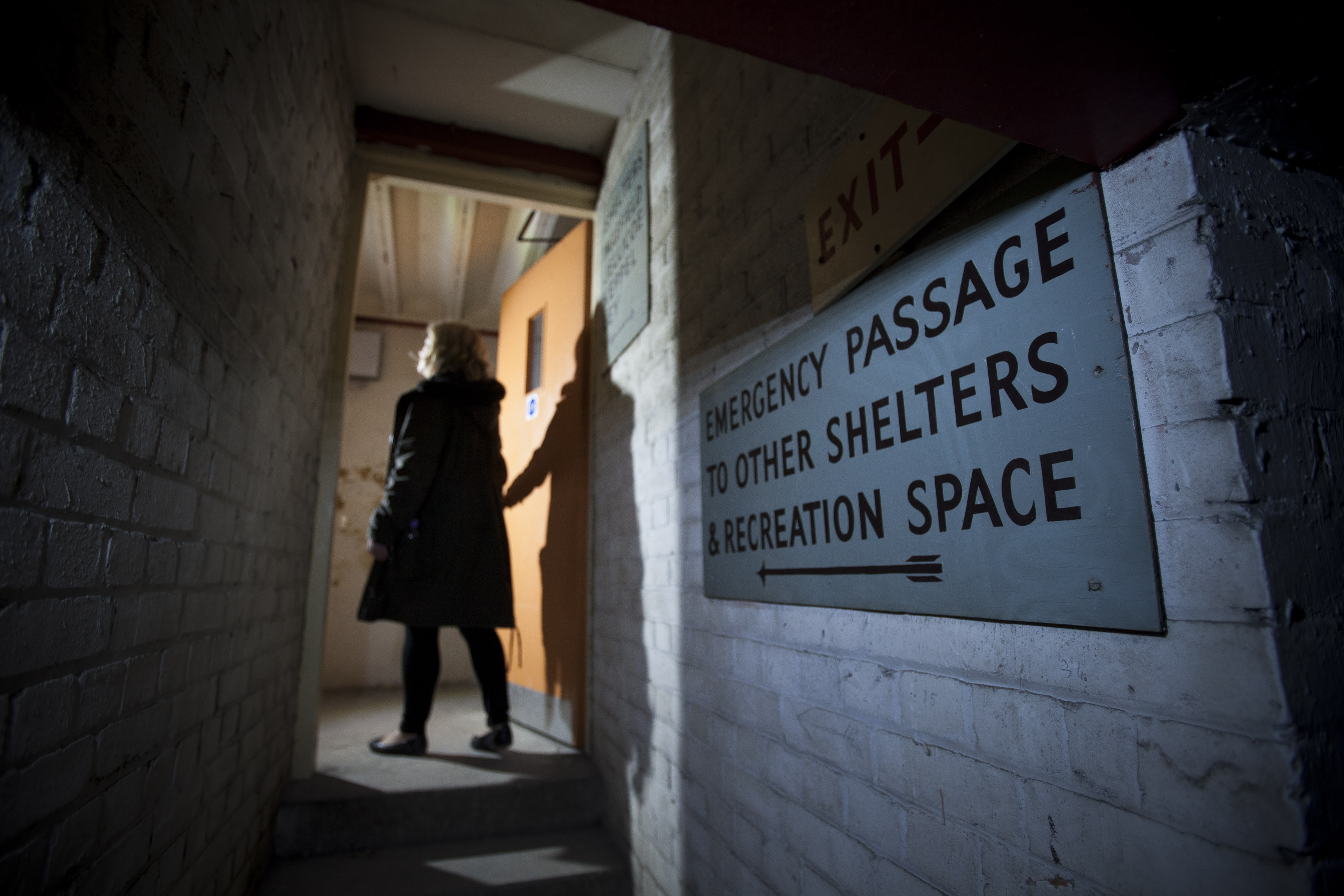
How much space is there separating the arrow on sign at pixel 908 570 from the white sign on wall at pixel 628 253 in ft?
3.91

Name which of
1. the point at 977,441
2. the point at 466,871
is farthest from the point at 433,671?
the point at 977,441

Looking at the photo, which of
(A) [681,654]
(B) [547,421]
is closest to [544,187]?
(B) [547,421]

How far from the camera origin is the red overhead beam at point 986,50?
0.46 metres

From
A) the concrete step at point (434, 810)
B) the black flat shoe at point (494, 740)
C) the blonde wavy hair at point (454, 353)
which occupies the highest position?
the blonde wavy hair at point (454, 353)

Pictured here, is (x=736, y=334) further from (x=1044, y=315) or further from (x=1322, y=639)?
(x=1322, y=639)

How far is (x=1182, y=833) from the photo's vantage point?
52cm

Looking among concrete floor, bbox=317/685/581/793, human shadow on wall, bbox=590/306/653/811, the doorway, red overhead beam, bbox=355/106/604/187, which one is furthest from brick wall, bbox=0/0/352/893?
human shadow on wall, bbox=590/306/653/811

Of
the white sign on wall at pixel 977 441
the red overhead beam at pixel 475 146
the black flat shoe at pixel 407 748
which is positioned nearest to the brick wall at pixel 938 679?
the white sign on wall at pixel 977 441

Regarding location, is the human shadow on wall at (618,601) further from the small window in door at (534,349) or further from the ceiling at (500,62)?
the ceiling at (500,62)

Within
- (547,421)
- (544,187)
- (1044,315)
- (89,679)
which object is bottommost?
(89,679)

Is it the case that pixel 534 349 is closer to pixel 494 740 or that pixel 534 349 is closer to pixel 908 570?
pixel 494 740

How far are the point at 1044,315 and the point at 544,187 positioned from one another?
2.45m

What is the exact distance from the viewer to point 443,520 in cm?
212

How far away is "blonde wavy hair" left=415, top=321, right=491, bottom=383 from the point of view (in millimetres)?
2307
